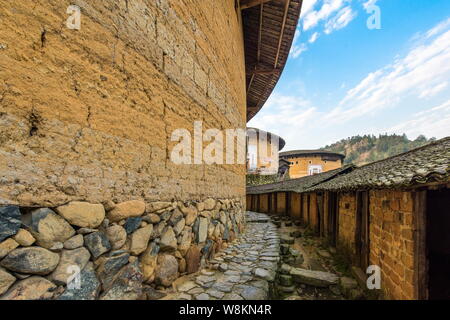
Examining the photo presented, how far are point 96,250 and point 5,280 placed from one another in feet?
1.80

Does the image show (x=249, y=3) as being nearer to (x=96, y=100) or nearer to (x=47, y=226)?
(x=96, y=100)

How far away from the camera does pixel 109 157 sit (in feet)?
6.16

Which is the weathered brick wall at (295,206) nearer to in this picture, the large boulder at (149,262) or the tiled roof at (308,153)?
the large boulder at (149,262)

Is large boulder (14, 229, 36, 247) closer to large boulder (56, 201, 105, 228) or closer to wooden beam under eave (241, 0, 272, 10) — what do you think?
large boulder (56, 201, 105, 228)

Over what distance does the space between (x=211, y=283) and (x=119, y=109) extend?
8.41 ft

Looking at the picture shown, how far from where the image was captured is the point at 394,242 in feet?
9.21

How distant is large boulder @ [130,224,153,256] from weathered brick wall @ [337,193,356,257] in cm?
451

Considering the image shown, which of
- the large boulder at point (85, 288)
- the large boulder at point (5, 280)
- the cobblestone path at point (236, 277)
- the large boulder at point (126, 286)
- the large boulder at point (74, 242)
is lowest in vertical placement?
the cobblestone path at point (236, 277)

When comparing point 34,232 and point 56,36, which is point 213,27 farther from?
point 34,232

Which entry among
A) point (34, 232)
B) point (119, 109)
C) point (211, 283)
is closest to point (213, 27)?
point (119, 109)

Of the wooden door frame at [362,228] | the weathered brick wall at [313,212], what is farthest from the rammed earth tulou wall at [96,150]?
the weathered brick wall at [313,212]

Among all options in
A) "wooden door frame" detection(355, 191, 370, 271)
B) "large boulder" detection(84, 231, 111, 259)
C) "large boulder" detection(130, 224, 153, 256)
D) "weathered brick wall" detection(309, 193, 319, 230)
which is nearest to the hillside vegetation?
"weathered brick wall" detection(309, 193, 319, 230)

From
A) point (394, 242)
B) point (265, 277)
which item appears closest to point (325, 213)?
point (394, 242)

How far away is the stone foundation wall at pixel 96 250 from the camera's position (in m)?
1.28
